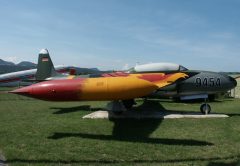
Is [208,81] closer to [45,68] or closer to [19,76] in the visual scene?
[45,68]

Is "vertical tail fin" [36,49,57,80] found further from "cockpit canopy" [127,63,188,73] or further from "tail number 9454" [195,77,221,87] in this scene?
"tail number 9454" [195,77,221,87]

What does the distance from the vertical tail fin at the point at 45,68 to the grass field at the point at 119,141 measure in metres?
8.91

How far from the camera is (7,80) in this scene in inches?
2078

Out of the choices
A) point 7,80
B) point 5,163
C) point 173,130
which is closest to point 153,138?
point 173,130

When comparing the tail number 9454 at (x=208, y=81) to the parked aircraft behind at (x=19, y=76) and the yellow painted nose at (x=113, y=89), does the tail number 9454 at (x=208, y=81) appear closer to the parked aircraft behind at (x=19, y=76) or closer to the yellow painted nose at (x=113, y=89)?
the yellow painted nose at (x=113, y=89)

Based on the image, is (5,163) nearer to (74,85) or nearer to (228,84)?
(74,85)

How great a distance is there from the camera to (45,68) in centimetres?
2259

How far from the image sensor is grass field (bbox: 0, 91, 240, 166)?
7543 mm

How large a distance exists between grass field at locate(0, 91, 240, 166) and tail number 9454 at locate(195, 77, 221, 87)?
232 centimetres

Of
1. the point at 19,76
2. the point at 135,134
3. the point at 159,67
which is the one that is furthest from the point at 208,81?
the point at 19,76

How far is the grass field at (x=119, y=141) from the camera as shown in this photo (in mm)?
7543

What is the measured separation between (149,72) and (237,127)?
5094mm

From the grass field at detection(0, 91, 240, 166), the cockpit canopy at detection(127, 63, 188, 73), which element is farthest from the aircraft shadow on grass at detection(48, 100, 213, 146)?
the cockpit canopy at detection(127, 63, 188, 73)

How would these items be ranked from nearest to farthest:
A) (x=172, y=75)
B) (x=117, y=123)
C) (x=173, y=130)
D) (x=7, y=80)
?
1. (x=173, y=130)
2. (x=117, y=123)
3. (x=172, y=75)
4. (x=7, y=80)
